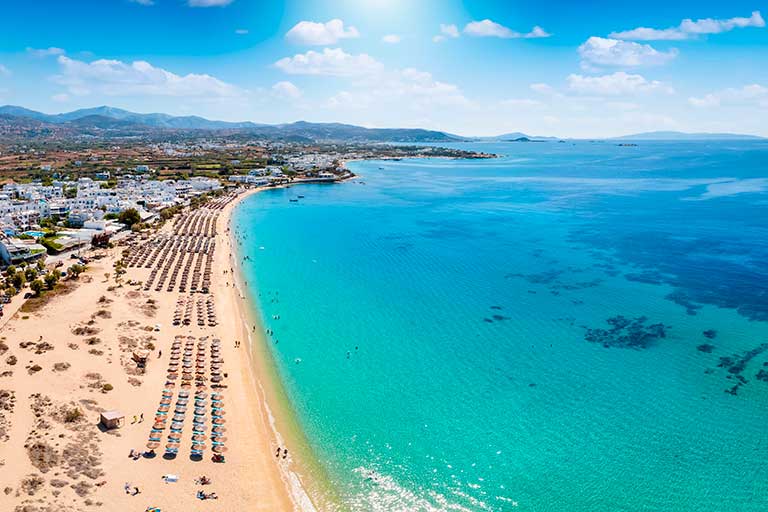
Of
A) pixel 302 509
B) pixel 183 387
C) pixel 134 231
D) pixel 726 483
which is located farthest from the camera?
pixel 134 231

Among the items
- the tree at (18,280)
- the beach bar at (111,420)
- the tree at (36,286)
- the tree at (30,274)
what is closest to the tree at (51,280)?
the tree at (36,286)

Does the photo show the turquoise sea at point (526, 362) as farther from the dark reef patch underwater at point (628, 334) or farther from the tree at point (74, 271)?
the tree at point (74, 271)

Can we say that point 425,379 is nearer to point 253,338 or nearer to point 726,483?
point 253,338

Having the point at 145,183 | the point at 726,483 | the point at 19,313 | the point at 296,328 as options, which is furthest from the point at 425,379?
the point at 145,183

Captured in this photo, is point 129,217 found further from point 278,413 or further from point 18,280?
point 278,413

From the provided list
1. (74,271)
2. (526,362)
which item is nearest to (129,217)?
(74,271)
